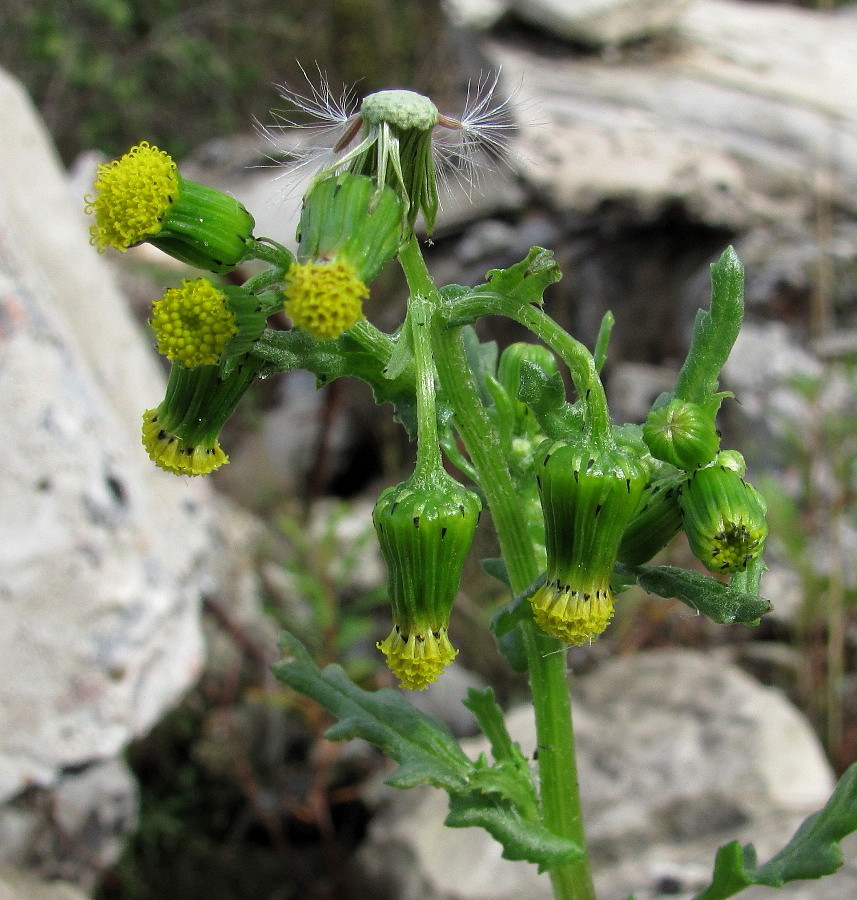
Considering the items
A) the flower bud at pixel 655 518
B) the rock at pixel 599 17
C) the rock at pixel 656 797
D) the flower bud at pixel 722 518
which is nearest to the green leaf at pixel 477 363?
the flower bud at pixel 655 518

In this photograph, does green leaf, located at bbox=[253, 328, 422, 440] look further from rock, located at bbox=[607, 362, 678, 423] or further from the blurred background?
rock, located at bbox=[607, 362, 678, 423]

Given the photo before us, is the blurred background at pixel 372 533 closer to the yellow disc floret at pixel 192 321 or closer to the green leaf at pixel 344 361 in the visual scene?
the green leaf at pixel 344 361

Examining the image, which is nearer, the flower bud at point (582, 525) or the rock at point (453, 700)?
the flower bud at point (582, 525)


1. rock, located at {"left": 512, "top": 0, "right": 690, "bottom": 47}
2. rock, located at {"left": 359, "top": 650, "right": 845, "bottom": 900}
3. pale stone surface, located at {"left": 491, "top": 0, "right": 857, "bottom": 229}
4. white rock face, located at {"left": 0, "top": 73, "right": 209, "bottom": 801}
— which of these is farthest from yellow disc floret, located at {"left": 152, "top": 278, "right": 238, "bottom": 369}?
rock, located at {"left": 512, "top": 0, "right": 690, "bottom": 47}

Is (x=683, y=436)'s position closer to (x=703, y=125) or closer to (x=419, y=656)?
(x=419, y=656)

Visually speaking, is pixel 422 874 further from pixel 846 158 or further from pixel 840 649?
pixel 846 158
